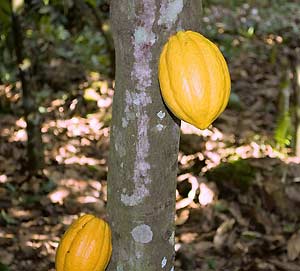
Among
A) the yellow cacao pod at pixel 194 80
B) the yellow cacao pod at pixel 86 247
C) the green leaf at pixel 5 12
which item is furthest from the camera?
the green leaf at pixel 5 12

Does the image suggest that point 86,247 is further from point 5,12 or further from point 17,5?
point 17,5

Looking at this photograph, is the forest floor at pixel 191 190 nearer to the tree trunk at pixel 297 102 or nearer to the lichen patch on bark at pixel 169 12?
the tree trunk at pixel 297 102

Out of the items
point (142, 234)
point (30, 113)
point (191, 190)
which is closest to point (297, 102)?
point (191, 190)

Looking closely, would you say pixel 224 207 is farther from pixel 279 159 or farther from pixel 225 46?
pixel 225 46

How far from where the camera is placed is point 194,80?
3.07ft

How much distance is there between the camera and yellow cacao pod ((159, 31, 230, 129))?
940 millimetres

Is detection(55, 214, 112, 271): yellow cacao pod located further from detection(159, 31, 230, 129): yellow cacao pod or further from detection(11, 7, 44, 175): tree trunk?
detection(11, 7, 44, 175): tree trunk

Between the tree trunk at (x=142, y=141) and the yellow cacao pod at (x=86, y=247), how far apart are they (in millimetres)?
36

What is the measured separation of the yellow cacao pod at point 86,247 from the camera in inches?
42.9

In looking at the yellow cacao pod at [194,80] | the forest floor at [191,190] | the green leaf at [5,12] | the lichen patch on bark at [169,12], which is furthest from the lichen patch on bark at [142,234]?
the green leaf at [5,12]

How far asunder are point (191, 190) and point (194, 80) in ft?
7.17

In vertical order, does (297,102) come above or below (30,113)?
below

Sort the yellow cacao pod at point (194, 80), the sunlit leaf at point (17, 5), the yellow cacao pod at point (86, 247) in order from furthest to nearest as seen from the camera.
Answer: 1. the sunlit leaf at point (17, 5)
2. the yellow cacao pod at point (86, 247)
3. the yellow cacao pod at point (194, 80)

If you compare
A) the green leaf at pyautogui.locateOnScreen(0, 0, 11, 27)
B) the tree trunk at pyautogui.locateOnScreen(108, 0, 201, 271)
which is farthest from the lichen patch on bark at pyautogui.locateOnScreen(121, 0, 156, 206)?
the green leaf at pyautogui.locateOnScreen(0, 0, 11, 27)
